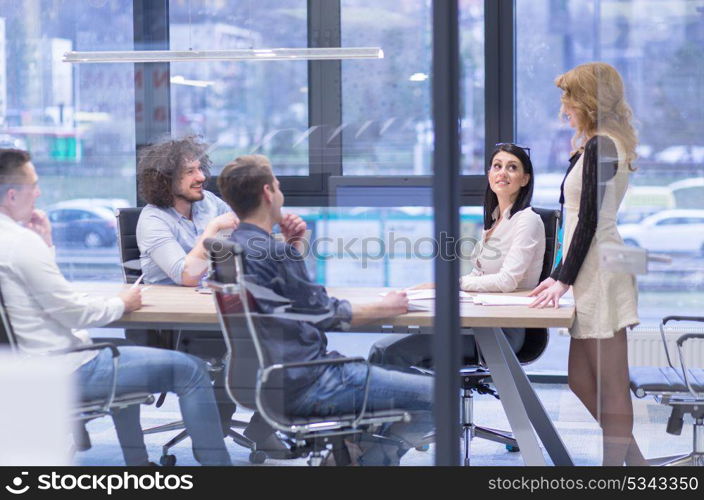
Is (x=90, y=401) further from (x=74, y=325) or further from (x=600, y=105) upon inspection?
(x=600, y=105)

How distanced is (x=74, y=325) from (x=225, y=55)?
1072 mm

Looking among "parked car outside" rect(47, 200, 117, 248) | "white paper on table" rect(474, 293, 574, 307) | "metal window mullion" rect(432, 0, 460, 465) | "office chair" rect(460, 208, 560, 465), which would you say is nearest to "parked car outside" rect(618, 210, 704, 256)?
"white paper on table" rect(474, 293, 574, 307)

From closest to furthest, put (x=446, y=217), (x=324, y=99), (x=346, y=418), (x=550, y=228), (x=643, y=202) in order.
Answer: (x=446, y=217) → (x=346, y=418) → (x=643, y=202) → (x=324, y=99) → (x=550, y=228)

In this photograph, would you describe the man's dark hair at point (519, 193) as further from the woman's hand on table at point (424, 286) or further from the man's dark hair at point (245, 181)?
the man's dark hair at point (245, 181)

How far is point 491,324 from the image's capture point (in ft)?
10.7

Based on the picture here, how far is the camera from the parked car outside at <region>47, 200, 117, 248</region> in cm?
311

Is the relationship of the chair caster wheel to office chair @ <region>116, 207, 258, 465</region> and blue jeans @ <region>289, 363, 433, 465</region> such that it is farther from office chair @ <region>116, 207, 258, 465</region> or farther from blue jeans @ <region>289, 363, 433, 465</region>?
blue jeans @ <region>289, 363, 433, 465</region>

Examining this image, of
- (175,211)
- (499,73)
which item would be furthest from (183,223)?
(499,73)

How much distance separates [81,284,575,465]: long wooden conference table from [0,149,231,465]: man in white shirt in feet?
0.26

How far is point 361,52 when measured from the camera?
11.2ft

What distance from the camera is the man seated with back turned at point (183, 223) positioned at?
3074 millimetres
